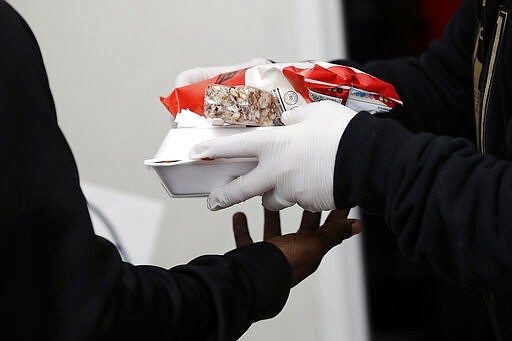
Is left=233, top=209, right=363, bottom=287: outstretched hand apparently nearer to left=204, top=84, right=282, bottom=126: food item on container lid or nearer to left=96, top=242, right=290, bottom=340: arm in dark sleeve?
left=96, top=242, right=290, bottom=340: arm in dark sleeve

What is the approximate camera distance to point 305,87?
0.77 m

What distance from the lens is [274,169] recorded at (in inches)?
28.3

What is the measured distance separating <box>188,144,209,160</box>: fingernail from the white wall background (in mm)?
617

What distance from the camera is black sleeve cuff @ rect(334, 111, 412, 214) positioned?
64 cm

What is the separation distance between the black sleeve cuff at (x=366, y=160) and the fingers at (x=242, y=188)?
88 mm

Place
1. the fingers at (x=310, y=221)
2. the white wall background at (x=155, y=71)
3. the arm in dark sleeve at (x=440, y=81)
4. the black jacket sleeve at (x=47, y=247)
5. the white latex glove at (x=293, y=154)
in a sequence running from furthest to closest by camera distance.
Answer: the white wall background at (x=155, y=71), the arm in dark sleeve at (x=440, y=81), the fingers at (x=310, y=221), the white latex glove at (x=293, y=154), the black jacket sleeve at (x=47, y=247)

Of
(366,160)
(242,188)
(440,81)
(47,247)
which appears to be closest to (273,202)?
(242,188)

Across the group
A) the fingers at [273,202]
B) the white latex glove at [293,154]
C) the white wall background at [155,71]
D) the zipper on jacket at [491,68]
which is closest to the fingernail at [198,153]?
the white latex glove at [293,154]

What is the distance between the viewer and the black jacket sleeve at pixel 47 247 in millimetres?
570

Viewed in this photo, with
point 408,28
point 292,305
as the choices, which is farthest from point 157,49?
point 408,28

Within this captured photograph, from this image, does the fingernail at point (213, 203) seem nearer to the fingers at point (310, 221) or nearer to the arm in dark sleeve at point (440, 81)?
the fingers at point (310, 221)

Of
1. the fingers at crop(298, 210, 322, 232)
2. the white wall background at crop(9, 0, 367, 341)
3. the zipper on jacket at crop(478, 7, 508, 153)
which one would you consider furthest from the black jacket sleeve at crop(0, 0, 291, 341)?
the white wall background at crop(9, 0, 367, 341)

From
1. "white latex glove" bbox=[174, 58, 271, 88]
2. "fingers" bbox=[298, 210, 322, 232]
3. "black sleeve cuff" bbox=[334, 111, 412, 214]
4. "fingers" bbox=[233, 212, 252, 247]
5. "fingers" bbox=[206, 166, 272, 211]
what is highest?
"white latex glove" bbox=[174, 58, 271, 88]

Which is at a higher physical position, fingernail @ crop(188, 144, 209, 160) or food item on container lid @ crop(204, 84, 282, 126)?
food item on container lid @ crop(204, 84, 282, 126)
